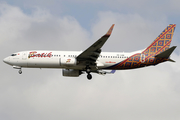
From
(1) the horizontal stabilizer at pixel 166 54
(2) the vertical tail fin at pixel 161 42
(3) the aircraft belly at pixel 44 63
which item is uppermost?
(2) the vertical tail fin at pixel 161 42

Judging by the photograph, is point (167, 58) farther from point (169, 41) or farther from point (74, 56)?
point (74, 56)

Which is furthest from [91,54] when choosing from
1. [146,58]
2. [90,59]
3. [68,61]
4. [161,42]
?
[161,42]

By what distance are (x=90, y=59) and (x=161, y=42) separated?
42.2 feet

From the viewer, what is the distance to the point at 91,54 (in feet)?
169

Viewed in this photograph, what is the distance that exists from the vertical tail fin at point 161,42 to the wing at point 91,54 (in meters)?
8.55

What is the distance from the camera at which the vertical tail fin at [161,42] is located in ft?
181

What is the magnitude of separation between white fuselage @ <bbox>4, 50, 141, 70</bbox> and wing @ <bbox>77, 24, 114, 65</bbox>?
1.03 meters

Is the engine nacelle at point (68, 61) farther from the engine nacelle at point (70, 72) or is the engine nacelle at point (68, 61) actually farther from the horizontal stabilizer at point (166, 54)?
the horizontal stabilizer at point (166, 54)

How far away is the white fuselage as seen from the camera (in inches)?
2067

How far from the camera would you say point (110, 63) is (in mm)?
53625

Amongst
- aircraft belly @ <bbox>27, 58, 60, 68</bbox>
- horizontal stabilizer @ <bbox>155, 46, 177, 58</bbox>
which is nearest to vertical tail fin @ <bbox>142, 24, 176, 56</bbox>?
horizontal stabilizer @ <bbox>155, 46, 177, 58</bbox>

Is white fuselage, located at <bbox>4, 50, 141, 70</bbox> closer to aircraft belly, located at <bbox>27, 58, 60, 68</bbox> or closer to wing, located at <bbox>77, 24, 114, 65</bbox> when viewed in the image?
aircraft belly, located at <bbox>27, 58, 60, 68</bbox>

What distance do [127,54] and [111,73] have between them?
233 inches

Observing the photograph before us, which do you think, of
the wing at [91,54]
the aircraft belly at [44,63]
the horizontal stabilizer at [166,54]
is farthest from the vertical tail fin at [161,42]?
the aircraft belly at [44,63]
